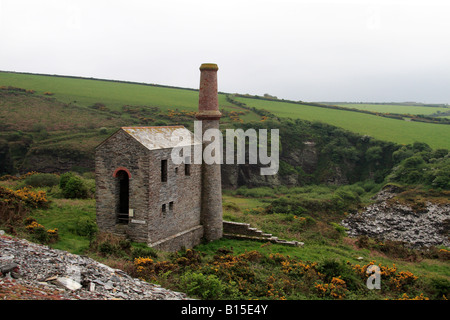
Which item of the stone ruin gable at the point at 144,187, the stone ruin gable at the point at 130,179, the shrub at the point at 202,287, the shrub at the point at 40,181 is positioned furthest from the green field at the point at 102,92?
the shrub at the point at 202,287

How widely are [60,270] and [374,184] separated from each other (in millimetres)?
48115

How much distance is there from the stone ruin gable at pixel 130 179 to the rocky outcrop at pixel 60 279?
5.46 metres

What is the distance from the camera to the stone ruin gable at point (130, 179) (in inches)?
791

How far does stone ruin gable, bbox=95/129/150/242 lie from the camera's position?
20094 millimetres

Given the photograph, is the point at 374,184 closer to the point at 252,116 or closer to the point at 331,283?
the point at 252,116

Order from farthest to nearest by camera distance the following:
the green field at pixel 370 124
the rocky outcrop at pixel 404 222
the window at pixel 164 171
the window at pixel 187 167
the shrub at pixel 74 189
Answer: the green field at pixel 370 124
the rocky outcrop at pixel 404 222
the shrub at pixel 74 189
the window at pixel 187 167
the window at pixel 164 171

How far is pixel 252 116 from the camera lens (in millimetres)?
69812

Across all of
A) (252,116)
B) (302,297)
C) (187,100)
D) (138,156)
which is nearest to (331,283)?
(302,297)

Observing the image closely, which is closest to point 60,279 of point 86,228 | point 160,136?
point 86,228

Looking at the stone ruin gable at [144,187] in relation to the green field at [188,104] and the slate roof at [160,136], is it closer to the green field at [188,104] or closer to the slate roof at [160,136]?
the slate roof at [160,136]

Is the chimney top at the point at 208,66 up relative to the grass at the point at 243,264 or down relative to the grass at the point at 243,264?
up

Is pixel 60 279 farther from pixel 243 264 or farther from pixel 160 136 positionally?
pixel 160 136

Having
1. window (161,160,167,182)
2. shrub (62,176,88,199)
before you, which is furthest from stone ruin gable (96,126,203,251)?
shrub (62,176,88,199)

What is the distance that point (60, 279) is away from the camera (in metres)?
12.2
